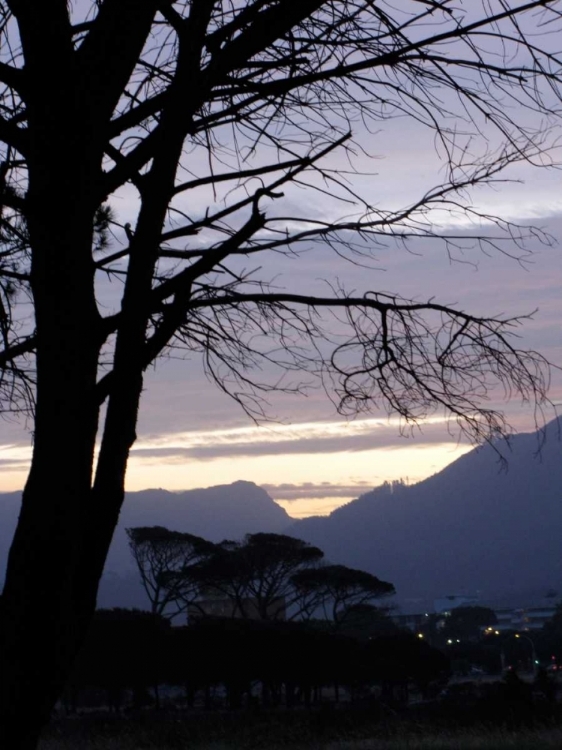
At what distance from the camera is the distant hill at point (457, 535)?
11800 cm

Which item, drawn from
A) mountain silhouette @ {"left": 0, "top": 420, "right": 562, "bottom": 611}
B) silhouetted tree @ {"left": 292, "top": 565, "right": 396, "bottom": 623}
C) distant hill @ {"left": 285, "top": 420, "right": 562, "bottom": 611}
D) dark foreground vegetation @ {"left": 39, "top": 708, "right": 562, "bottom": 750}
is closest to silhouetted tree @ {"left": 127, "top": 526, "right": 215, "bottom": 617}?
silhouetted tree @ {"left": 292, "top": 565, "right": 396, "bottom": 623}

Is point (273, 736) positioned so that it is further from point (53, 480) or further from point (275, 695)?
point (53, 480)

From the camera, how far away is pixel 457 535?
133 metres

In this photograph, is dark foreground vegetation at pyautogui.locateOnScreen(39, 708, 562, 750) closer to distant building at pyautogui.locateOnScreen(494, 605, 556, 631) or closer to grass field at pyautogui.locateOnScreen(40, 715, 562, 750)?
grass field at pyautogui.locateOnScreen(40, 715, 562, 750)

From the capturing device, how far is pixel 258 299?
3148mm

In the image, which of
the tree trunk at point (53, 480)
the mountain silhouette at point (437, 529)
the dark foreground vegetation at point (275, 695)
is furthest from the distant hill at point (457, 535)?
the tree trunk at point (53, 480)

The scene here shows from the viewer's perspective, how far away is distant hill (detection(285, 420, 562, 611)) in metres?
118

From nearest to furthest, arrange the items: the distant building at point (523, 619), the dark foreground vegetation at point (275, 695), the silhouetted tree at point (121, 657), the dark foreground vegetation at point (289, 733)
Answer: the dark foreground vegetation at point (289, 733) < the dark foreground vegetation at point (275, 695) < the silhouetted tree at point (121, 657) < the distant building at point (523, 619)

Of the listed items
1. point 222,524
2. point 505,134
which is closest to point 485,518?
point 222,524

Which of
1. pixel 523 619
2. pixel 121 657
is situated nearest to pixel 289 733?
pixel 121 657

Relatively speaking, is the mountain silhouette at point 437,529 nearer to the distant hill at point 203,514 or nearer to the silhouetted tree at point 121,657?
the distant hill at point 203,514

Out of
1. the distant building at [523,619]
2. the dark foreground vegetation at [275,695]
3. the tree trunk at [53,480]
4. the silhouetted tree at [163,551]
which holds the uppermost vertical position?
the tree trunk at [53,480]

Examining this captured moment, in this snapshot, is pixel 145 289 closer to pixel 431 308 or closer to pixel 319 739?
pixel 431 308

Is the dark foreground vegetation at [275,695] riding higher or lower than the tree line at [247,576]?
lower
